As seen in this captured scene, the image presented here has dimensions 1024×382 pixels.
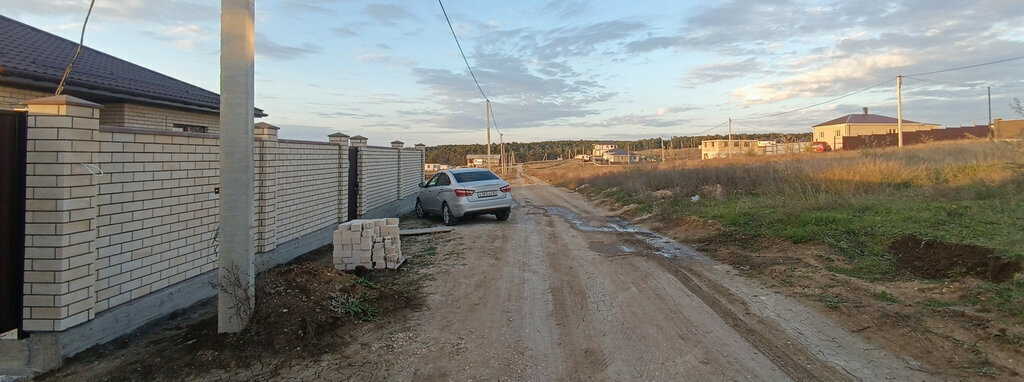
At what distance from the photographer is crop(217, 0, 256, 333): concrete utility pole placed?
429 centimetres

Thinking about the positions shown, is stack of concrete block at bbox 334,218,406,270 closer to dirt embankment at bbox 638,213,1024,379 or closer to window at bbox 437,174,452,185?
dirt embankment at bbox 638,213,1024,379

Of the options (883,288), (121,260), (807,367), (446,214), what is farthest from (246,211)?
(446,214)

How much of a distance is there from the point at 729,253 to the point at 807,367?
4558 millimetres

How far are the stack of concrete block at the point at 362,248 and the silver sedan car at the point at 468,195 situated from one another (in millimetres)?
5119

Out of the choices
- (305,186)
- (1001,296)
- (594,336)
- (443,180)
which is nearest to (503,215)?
(443,180)

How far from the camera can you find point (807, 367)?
12.3 ft

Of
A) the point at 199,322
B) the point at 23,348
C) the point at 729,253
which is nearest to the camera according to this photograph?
the point at 23,348

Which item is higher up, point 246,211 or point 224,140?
point 224,140

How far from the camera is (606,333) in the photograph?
178 inches

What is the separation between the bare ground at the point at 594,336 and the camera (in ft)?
12.2

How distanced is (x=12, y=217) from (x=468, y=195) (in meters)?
8.94

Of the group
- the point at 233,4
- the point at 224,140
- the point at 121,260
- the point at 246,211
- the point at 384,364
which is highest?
the point at 233,4

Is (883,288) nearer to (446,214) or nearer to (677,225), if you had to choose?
(677,225)

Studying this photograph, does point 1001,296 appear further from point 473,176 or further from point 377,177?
point 377,177
